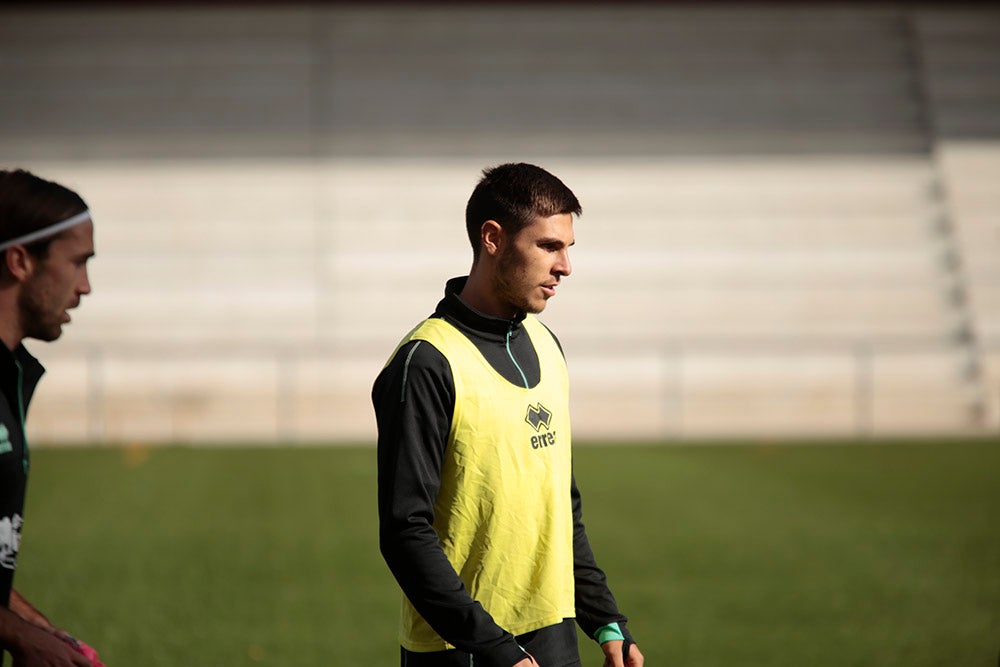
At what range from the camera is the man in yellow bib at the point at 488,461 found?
2629 mm

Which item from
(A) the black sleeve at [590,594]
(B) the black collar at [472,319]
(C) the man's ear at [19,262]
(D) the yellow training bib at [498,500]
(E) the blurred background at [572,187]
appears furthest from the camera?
(E) the blurred background at [572,187]

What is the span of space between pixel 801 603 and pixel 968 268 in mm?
15909

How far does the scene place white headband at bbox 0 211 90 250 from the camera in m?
2.54

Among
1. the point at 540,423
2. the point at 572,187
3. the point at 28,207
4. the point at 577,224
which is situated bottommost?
the point at 540,423

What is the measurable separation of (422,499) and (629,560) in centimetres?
651

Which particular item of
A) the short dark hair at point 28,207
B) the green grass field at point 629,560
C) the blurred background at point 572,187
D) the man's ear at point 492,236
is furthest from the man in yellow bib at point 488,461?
the blurred background at point 572,187

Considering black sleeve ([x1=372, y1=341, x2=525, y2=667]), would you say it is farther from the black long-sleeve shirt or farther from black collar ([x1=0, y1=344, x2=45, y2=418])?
black collar ([x1=0, y1=344, x2=45, y2=418])

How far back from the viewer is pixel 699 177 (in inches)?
899

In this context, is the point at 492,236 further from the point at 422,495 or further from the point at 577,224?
the point at 577,224

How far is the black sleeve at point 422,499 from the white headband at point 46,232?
29.1 inches

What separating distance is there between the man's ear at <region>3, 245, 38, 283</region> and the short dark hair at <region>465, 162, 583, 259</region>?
990 millimetres

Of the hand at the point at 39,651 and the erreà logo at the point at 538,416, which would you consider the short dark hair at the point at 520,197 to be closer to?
the erreà logo at the point at 538,416

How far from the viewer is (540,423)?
2.86 metres

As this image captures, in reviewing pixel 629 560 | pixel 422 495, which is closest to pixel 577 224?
pixel 629 560
